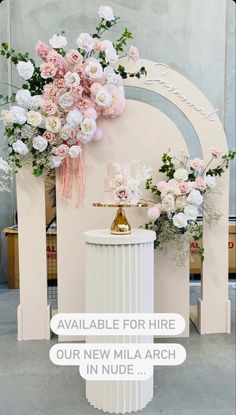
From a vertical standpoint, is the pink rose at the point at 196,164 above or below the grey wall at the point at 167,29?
below

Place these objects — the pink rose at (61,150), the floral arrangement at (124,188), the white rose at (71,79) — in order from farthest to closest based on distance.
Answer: the pink rose at (61,150)
the white rose at (71,79)
the floral arrangement at (124,188)

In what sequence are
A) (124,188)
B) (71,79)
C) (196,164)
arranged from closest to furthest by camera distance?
(124,188) → (71,79) → (196,164)

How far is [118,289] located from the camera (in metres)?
1.77

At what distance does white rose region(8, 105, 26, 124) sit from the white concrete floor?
1559 millimetres

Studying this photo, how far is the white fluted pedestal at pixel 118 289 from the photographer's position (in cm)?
177

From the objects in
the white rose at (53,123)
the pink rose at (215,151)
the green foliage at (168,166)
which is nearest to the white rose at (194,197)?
the green foliage at (168,166)

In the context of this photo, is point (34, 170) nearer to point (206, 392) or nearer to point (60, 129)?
point (60, 129)

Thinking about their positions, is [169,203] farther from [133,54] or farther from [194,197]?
[133,54]

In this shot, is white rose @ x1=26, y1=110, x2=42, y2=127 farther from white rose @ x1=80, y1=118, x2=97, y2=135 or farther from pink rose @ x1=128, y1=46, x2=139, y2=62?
pink rose @ x1=128, y1=46, x2=139, y2=62

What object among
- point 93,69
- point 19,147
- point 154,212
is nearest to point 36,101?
point 19,147

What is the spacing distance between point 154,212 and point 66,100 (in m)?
0.95

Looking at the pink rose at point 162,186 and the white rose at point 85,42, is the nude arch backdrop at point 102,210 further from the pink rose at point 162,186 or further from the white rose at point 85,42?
the white rose at point 85,42

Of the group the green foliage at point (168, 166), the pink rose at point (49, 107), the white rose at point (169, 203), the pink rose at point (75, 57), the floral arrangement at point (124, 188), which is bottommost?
the white rose at point (169, 203)

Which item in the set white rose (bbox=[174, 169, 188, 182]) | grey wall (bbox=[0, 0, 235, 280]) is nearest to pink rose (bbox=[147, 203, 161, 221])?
white rose (bbox=[174, 169, 188, 182])
